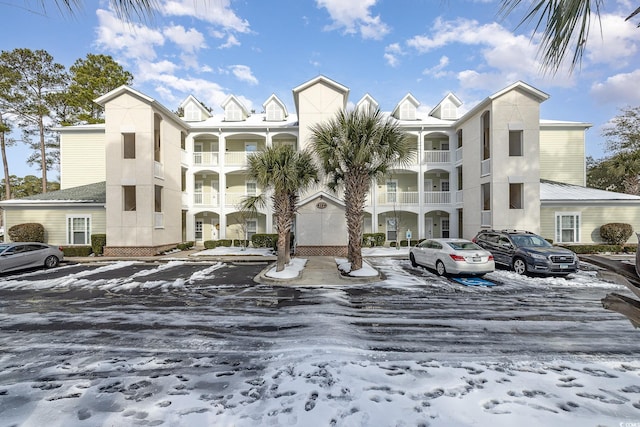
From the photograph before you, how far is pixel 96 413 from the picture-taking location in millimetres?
3412

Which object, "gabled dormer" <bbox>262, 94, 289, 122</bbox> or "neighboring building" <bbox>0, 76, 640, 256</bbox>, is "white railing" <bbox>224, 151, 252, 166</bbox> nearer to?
"neighboring building" <bbox>0, 76, 640, 256</bbox>

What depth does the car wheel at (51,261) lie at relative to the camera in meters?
14.5

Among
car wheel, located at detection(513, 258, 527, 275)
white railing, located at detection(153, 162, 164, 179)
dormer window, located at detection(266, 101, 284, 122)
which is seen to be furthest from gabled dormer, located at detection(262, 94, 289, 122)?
car wheel, located at detection(513, 258, 527, 275)

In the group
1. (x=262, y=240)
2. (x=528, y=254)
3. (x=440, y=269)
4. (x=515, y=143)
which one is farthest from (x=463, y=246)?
(x=262, y=240)

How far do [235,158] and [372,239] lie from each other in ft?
41.9

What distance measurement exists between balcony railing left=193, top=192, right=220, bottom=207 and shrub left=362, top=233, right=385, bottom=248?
39.5 ft

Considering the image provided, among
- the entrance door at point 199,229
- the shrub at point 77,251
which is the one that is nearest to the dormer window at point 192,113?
the entrance door at point 199,229

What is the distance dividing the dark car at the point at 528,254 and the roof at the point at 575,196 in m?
8.87

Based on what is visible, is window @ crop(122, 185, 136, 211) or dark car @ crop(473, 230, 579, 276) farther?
window @ crop(122, 185, 136, 211)

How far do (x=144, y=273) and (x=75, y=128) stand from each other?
1946 cm

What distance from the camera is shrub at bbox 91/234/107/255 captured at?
1884 cm

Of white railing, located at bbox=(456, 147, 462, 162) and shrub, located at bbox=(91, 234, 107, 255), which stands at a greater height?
white railing, located at bbox=(456, 147, 462, 162)

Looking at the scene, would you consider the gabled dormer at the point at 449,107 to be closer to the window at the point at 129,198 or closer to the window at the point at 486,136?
the window at the point at 486,136

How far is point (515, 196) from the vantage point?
1983 centimetres
